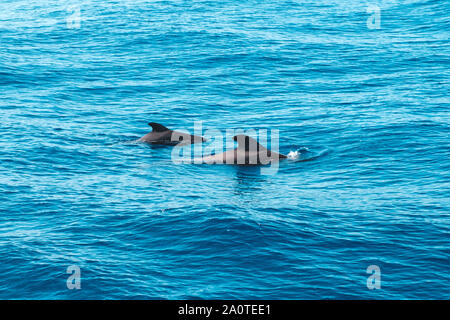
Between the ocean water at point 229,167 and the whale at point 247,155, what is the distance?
592 millimetres

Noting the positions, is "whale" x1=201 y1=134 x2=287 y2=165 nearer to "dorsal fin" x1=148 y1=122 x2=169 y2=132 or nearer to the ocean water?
the ocean water

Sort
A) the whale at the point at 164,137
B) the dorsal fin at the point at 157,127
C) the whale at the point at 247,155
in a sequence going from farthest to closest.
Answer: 1. the dorsal fin at the point at 157,127
2. the whale at the point at 164,137
3. the whale at the point at 247,155

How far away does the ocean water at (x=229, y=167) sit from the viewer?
19.2m

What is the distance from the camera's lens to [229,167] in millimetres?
28719

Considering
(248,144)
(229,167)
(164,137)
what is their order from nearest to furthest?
(229,167)
(248,144)
(164,137)

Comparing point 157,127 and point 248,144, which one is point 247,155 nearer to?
point 248,144

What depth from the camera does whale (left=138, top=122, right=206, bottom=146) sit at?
32312mm

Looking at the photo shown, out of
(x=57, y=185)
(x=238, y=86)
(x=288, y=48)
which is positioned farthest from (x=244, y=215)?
(x=288, y=48)

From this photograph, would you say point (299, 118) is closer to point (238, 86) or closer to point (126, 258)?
point (238, 86)

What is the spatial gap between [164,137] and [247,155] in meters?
4.94

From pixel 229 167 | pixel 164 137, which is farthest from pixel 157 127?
pixel 229 167

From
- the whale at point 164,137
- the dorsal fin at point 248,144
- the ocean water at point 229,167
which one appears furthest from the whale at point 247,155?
the whale at point 164,137

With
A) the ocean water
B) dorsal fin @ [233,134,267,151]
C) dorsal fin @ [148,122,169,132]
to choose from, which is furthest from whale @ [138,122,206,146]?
dorsal fin @ [233,134,267,151]

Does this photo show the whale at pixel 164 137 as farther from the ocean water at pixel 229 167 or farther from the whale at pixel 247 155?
the whale at pixel 247 155
